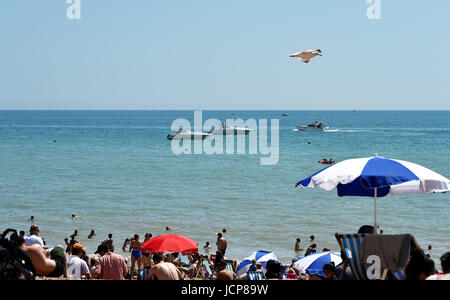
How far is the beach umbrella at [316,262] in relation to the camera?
11.9m

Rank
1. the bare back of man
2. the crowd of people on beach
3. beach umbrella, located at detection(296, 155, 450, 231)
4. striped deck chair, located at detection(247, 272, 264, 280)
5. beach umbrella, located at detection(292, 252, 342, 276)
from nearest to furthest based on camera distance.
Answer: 1. the crowd of people on beach
2. the bare back of man
3. beach umbrella, located at detection(296, 155, 450, 231)
4. striped deck chair, located at detection(247, 272, 264, 280)
5. beach umbrella, located at detection(292, 252, 342, 276)

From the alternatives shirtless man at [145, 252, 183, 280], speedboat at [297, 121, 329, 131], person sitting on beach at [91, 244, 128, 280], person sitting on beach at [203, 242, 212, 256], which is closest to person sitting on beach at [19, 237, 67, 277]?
shirtless man at [145, 252, 183, 280]

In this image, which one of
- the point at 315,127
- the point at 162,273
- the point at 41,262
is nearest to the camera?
the point at 41,262

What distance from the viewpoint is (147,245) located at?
1339cm

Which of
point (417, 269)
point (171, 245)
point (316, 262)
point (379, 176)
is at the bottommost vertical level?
point (316, 262)

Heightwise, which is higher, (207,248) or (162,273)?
(162,273)

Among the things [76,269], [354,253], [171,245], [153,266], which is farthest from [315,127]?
[153,266]

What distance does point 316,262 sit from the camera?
1202 cm

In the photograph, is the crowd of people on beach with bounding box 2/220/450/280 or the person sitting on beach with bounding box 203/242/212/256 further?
the person sitting on beach with bounding box 203/242/212/256

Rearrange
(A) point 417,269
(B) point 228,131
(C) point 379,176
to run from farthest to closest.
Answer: (B) point 228,131, (C) point 379,176, (A) point 417,269

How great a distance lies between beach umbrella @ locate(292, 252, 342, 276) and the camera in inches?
467

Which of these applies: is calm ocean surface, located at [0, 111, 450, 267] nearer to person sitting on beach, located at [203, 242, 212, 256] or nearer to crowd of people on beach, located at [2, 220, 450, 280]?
person sitting on beach, located at [203, 242, 212, 256]

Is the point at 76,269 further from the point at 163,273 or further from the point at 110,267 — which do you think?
the point at 163,273

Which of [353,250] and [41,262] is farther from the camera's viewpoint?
[353,250]
